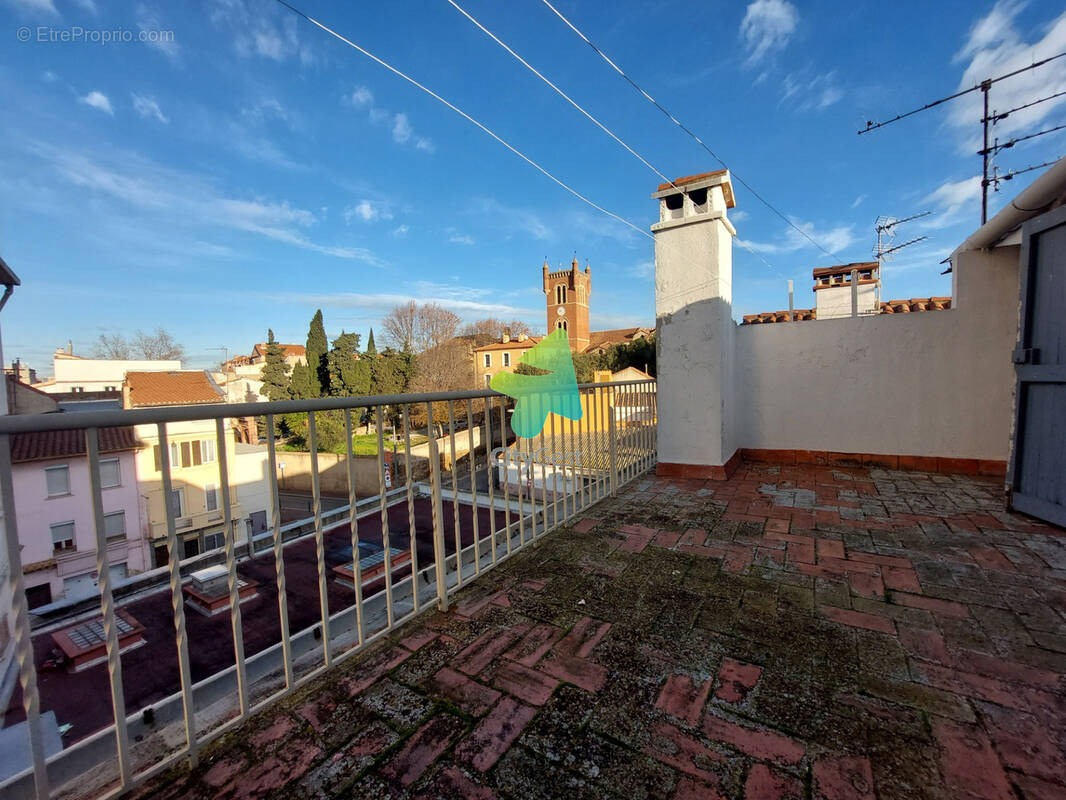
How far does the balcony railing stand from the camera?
0.87 meters

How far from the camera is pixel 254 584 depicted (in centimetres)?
432

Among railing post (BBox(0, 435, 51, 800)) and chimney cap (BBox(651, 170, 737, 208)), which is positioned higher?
chimney cap (BBox(651, 170, 737, 208))

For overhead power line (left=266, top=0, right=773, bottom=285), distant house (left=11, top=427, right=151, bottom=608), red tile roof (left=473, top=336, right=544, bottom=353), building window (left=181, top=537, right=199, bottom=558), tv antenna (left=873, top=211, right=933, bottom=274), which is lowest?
building window (left=181, top=537, right=199, bottom=558)

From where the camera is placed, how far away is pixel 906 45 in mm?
5395

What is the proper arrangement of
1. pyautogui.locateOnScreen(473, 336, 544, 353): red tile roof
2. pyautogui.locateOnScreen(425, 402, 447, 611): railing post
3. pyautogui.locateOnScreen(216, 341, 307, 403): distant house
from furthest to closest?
pyautogui.locateOnScreen(473, 336, 544, 353): red tile roof, pyautogui.locateOnScreen(216, 341, 307, 403): distant house, pyautogui.locateOnScreen(425, 402, 447, 611): railing post

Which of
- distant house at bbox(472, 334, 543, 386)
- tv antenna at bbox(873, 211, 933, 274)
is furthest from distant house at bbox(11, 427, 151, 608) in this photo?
distant house at bbox(472, 334, 543, 386)

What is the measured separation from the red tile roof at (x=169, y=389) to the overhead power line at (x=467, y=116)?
A: 46.9ft

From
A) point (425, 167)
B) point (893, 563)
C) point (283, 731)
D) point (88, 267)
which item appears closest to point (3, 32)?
point (283, 731)

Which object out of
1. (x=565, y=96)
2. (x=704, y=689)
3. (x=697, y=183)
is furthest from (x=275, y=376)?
(x=704, y=689)

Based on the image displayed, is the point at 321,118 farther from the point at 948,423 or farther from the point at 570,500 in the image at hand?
the point at 948,423

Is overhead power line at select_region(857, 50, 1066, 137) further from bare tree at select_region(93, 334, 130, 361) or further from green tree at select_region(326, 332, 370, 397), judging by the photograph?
bare tree at select_region(93, 334, 130, 361)

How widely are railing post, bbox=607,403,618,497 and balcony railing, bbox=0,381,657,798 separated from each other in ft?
0.04

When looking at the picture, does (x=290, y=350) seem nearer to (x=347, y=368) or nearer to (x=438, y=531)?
(x=347, y=368)

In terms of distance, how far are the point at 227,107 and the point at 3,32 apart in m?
4.71
